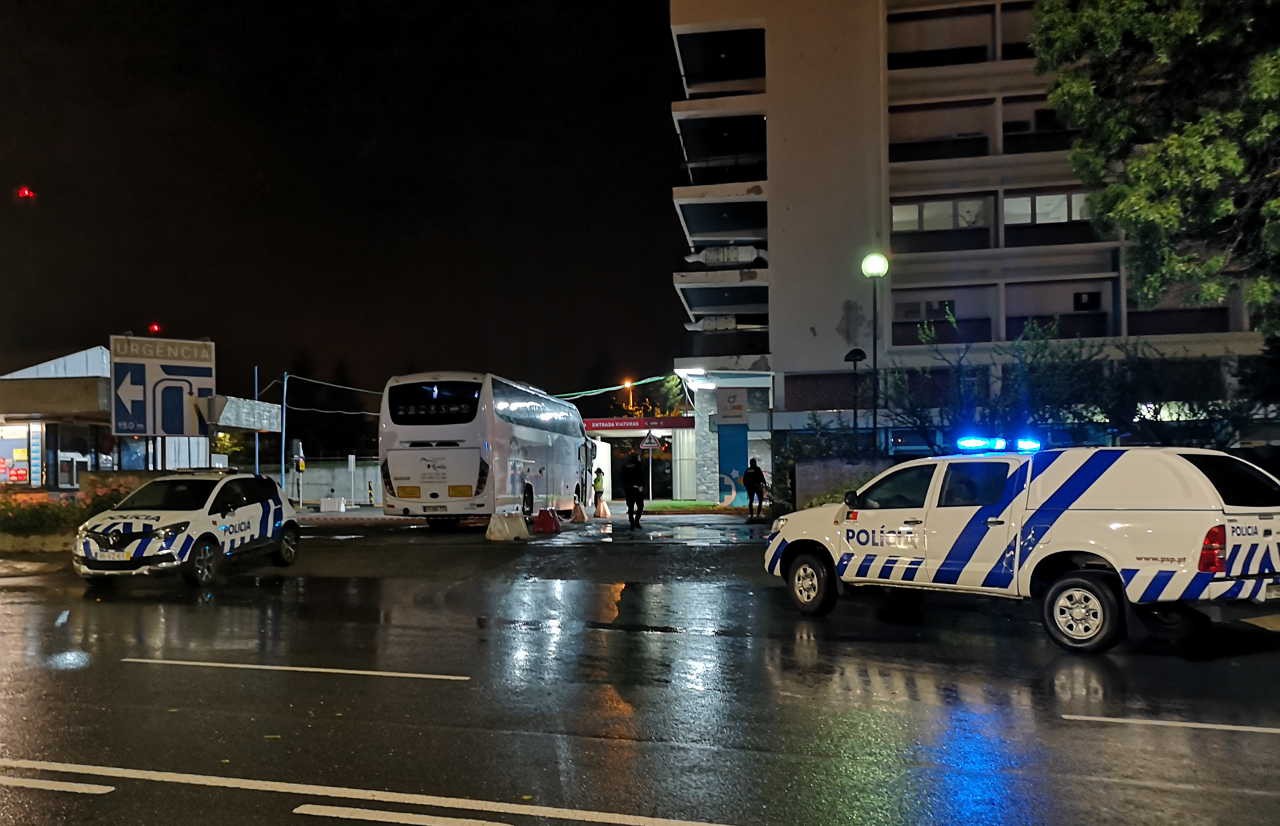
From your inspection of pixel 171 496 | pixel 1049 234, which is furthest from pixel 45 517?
pixel 1049 234

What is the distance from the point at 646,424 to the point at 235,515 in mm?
26189

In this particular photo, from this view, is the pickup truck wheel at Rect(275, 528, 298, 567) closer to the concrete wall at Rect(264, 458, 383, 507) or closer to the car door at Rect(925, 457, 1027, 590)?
the car door at Rect(925, 457, 1027, 590)

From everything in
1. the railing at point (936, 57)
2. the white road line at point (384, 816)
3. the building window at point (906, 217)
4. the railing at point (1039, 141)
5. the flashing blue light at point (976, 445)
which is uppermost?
the railing at point (936, 57)

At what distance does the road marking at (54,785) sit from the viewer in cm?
527

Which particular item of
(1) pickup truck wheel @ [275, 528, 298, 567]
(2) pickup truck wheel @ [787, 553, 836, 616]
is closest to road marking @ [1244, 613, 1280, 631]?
(2) pickup truck wheel @ [787, 553, 836, 616]

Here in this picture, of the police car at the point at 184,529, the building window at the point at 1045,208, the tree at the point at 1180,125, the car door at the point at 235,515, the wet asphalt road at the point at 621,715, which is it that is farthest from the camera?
the building window at the point at 1045,208

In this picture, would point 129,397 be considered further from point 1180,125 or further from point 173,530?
point 1180,125

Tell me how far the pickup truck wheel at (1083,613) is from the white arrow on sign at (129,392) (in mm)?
19642

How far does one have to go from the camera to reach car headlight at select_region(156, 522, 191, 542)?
43.9ft

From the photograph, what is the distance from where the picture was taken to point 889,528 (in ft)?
34.1

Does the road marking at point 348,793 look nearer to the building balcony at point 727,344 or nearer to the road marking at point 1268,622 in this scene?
the road marking at point 1268,622

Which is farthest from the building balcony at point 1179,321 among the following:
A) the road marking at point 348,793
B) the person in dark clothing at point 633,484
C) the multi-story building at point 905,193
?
the road marking at point 348,793

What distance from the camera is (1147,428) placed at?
19.7 meters

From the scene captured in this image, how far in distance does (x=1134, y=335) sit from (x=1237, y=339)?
282cm
